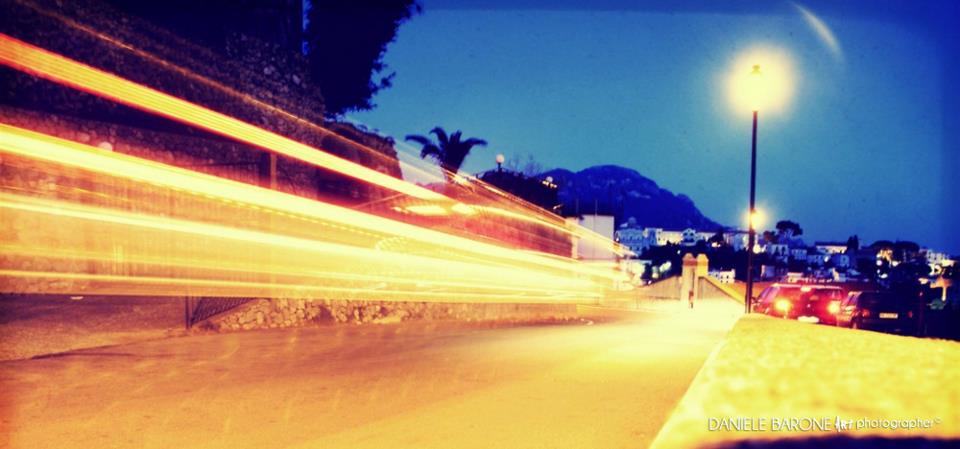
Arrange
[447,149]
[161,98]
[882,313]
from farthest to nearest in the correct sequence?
[447,149] → [161,98] → [882,313]

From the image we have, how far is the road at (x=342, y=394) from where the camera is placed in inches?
237

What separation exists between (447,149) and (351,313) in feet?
74.1

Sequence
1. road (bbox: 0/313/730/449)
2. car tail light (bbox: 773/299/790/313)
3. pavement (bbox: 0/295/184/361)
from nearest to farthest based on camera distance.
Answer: road (bbox: 0/313/730/449) < pavement (bbox: 0/295/184/361) < car tail light (bbox: 773/299/790/313)

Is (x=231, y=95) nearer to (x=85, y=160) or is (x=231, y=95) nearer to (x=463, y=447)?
(x=85, y=160)

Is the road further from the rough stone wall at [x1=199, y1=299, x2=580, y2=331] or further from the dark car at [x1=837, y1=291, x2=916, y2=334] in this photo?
the dark car at [x1=837, y1=291, x2=916, y2=334]

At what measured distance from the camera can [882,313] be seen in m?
19.1

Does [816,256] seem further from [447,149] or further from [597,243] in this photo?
[447,149]

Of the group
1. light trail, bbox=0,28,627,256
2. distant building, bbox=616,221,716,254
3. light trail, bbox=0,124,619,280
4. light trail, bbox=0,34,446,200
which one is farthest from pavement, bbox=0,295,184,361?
distant building, bbox=616,221,716,254

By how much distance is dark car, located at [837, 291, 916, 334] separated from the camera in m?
19.1

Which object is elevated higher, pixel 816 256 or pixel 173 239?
pixel 173 239

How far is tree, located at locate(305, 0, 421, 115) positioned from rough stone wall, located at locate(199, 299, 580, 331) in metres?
14.0

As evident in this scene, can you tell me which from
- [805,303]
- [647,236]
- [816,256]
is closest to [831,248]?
[816,256]

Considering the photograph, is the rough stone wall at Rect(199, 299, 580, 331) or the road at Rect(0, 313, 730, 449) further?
the rough stone wall at Rect(199, 299, 580, 331)

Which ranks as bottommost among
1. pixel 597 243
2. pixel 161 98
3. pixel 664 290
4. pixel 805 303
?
pixel 664 290
